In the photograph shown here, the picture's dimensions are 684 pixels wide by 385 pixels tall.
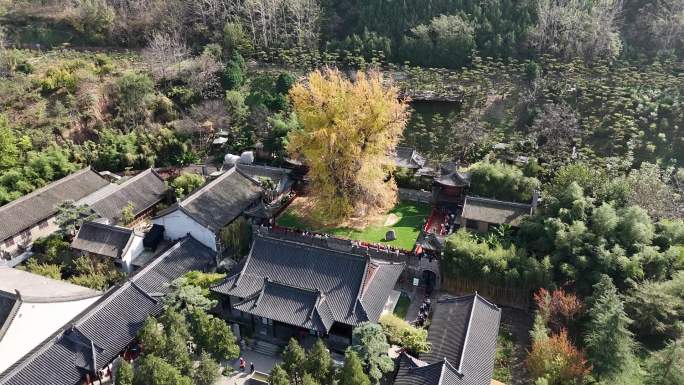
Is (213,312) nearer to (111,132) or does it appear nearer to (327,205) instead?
(327,205)

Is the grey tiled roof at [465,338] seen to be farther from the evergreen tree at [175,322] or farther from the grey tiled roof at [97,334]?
the grey tiled roof at [97,334]

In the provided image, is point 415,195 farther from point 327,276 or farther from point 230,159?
point 230,159

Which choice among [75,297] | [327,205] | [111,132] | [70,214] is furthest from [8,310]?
[111,132]

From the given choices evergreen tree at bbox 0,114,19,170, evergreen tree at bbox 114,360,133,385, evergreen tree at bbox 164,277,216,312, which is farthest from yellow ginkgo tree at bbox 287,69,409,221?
evergreen tree at bbox 0,114,19,170

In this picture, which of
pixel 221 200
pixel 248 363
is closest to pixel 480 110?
pixel 221 200

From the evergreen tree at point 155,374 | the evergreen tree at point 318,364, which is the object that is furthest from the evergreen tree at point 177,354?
the evergreen tree at point 318,364

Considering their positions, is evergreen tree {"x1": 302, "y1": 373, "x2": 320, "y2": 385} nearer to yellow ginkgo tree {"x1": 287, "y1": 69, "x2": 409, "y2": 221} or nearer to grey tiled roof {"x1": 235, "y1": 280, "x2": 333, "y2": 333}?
grey tiled roof {"x1": 235, "y1": 280, "x2": 333, "y2": 333}
